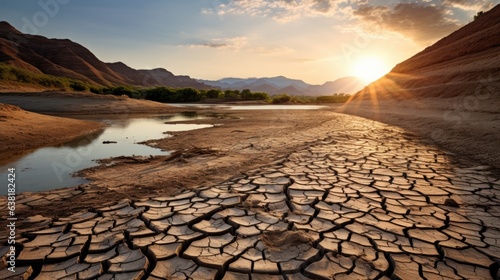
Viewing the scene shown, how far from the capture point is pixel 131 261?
2.23 meters

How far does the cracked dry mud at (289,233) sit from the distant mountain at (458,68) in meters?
11.6

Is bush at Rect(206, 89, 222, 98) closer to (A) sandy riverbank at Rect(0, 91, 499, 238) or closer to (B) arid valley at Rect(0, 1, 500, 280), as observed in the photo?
(A) sandy riverbank at Rect(0, 91, 499, 238)

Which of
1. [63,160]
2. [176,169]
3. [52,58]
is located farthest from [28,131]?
[52,58]

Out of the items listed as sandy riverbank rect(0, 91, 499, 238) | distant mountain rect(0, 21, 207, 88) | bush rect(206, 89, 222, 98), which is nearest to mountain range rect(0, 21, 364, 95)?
distant mountain rect(0, 21, 207, 88)

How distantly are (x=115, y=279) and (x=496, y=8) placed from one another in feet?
94.2

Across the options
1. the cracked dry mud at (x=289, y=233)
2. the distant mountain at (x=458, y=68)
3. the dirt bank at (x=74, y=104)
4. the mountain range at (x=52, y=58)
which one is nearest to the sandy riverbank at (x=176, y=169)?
the cracked dry mud at (x=289, y=233)

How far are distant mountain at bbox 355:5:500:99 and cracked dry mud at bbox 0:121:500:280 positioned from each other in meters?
11.6

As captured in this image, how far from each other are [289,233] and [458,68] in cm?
1866

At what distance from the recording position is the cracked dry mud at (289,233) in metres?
2.11

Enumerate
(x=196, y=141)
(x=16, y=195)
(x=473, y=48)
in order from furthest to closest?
(x=473, y=48)
(x=196, y=141)
(x=16, y=195)

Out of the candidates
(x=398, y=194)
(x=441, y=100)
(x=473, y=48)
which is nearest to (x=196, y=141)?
(x=398, y=194)

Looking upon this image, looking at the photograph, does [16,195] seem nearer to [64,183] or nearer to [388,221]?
[64,183]

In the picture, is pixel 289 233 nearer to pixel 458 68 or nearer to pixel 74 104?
pixel 458 68

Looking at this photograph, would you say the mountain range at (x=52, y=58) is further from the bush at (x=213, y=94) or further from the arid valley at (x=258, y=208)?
the arid valley at (x=258, y=208)
